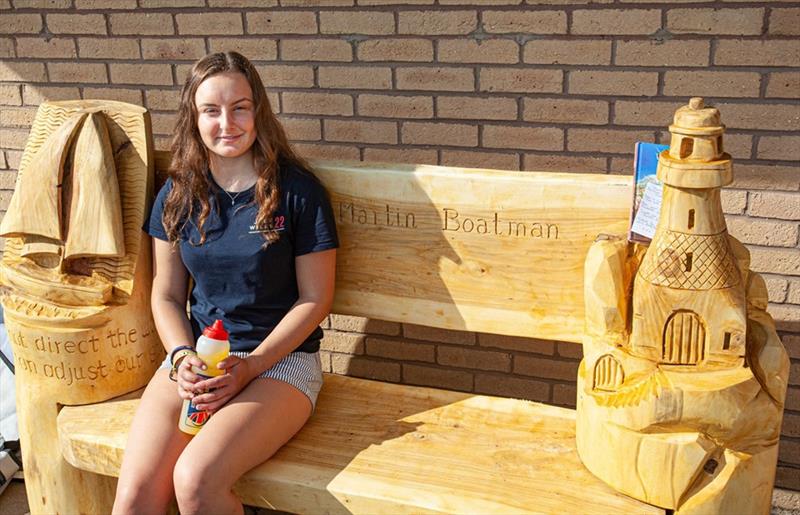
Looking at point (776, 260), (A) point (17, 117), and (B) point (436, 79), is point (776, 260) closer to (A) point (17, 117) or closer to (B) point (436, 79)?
(B) point (436, 79)

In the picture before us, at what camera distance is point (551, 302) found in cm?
265

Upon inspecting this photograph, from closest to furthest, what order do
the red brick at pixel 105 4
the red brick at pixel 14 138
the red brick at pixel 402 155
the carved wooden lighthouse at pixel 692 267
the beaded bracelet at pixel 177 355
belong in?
the carved wooden lighthouse at pixel 692 267
the beaded bracelet at pixel 177 355
the red brick at pixel 402 155
the red brick at pixel 105 4
the red brick at pixel 14 138

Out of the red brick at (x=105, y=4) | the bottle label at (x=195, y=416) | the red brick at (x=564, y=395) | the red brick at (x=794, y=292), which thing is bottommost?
the red brick at (x=564, y=395)

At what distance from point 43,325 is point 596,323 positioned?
5.35 feet

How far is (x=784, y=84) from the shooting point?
2.72 metres

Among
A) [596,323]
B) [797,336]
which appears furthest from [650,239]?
[797,336]

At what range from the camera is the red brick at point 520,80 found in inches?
116

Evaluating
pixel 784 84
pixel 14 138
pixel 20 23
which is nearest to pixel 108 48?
pixel 20 23

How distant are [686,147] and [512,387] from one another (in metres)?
1.51

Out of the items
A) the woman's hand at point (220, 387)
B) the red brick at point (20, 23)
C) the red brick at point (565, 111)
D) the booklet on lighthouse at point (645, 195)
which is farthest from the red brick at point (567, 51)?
the red brick at point (20, 23)

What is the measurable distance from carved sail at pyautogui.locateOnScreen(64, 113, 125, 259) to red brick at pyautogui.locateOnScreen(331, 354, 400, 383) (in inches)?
44.1

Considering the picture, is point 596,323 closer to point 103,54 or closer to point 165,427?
point 165,427

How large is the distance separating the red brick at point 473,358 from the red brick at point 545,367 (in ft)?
0.15

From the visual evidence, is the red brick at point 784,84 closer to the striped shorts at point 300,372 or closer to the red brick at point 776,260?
the red brick at point 776,260
